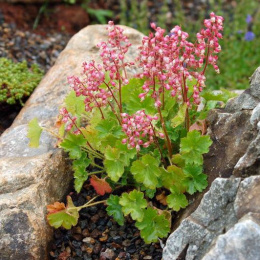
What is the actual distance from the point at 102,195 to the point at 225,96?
3.82 feet

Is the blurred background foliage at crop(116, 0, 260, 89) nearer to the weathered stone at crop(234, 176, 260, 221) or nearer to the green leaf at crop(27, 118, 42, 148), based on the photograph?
the green leaf at crop(27, 118, 42, 148)

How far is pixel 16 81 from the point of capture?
4.63 meters

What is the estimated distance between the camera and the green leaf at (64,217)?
329 centimetres

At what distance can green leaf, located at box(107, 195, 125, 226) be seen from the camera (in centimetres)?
343

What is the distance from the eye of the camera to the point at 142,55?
2.94 meters

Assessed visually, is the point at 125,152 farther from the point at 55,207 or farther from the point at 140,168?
the point at 55,207

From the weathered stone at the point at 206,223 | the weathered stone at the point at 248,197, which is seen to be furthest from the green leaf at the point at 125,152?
the weathered stone at the point at 248,197

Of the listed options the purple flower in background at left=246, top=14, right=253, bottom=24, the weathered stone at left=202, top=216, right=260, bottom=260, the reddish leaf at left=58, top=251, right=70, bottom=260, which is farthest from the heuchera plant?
the purple flower in background at left=246, top=14, right=253, bottom=24

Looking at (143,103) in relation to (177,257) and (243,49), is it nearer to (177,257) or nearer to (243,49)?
(177,257)

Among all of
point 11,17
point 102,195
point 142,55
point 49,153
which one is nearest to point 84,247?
point 102,195

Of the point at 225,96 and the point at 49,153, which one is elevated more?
the point at 225,96

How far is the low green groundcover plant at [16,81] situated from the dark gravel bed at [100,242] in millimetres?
1385

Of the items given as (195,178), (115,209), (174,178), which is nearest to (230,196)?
(195,178)

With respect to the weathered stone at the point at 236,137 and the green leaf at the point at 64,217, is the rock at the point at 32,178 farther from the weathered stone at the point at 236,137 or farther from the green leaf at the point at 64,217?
the weathered stone at the point at 236,137
